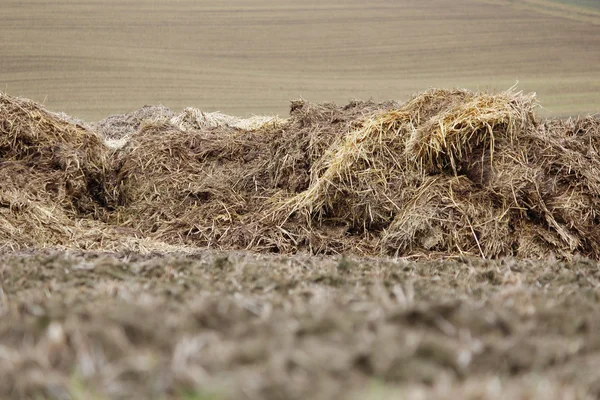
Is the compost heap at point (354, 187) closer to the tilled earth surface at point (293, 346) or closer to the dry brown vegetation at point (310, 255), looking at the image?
the dry brown vegetation at point (310, 255)

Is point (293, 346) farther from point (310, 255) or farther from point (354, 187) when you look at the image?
A: point (354, 187)

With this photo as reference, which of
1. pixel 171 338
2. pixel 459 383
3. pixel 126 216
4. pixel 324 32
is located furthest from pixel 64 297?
pixel 324 32

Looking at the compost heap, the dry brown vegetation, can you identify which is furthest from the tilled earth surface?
the compost heap

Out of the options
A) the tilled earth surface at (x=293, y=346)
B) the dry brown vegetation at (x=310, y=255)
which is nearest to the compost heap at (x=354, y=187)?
the dry brown vegetation at (x=310, y=255)

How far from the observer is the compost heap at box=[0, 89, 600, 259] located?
477cm

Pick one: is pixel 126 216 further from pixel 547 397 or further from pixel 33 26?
pixel 33 26

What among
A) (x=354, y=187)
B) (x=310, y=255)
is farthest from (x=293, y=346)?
(x=354, y=187)

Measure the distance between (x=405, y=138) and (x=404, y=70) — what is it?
18.0 meters

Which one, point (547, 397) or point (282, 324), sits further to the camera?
point (282, 324)

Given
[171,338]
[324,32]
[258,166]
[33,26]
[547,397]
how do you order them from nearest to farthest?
1. [547,397]
2. [171,338]
3. [258,166]
4. [33,26]
5. [324,32]

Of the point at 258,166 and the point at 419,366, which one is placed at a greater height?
the point at 419,366

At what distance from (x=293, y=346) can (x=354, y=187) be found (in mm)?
3604

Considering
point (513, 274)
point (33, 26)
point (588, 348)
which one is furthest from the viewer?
point (33, 26)

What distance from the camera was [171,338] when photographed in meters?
1.62
